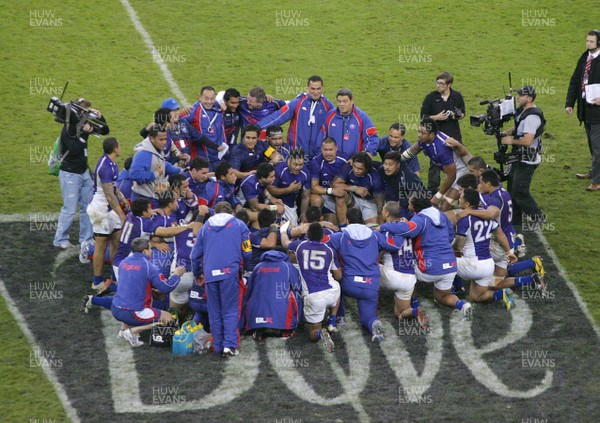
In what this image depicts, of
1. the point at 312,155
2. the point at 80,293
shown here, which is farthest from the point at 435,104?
the point at 80,293

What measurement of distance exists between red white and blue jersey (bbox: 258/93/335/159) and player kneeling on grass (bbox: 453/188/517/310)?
9.19ft

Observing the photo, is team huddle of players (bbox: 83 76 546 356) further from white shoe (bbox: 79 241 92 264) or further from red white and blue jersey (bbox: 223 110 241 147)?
white shoe (bbox: 79 241 92 264)

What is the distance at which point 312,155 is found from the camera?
51.1 feet

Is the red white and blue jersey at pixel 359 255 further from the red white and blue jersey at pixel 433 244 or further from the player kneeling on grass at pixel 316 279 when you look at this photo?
the red white and blue jersey at pixel 433 244

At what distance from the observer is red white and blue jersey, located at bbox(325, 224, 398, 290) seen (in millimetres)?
12758

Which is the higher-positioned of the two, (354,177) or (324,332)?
(354,177)

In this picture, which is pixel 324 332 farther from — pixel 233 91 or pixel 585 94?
pixel 585 94

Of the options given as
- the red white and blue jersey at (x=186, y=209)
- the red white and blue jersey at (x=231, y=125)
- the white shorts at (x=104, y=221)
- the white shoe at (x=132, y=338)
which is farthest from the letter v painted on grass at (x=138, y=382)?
the red white and blue jersey at (x=231, y=125)

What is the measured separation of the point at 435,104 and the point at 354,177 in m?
1.97

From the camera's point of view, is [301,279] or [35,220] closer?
[301,279]

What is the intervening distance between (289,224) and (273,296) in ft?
4.73

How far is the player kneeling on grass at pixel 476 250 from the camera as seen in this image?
13406 mm

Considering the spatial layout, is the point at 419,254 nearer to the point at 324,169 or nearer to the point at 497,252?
the point at 497,252

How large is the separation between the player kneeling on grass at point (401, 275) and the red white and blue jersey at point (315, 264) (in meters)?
0.82
